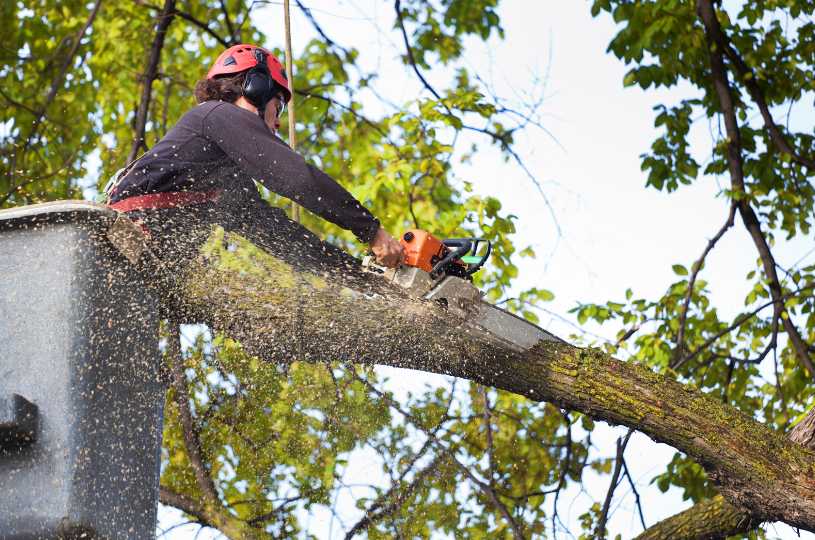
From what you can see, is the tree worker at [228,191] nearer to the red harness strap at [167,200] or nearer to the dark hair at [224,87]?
the red harness strap at [167,200]

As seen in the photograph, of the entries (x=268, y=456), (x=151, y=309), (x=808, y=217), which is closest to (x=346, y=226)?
(x=151, y=309)

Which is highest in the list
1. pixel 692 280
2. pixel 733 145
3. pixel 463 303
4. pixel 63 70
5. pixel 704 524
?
pixel 63 70

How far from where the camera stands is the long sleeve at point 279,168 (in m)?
2.70

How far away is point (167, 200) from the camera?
2721 millimetres

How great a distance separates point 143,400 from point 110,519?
42 centimetres

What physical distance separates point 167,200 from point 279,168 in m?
0.47

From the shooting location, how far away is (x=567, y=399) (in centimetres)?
285


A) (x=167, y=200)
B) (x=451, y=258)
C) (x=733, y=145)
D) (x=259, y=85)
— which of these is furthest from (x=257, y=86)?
(x=733, y=145)

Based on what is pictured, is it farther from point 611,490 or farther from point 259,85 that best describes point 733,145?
point 259,85

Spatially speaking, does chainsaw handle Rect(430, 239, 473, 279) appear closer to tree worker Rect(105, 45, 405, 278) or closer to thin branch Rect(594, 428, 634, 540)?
tree worker Rect(105, 45, 405, 278)

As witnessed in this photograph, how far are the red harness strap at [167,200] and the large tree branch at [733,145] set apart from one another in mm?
4236

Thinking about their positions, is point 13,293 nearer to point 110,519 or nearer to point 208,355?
point 110,519

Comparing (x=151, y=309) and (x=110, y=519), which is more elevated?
(x=151, y=309)

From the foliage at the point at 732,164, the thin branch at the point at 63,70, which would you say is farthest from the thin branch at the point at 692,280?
the thin branch at the point at 63,70
